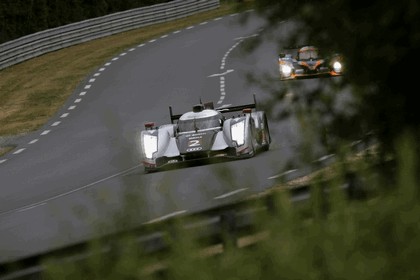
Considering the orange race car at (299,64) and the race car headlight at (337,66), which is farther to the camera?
the orange race car at (299,64)

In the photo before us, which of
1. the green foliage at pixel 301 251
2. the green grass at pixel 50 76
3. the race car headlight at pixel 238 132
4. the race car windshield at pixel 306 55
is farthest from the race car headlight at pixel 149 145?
the green foliage at pixel 301 251

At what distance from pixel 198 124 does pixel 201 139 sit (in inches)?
20.7

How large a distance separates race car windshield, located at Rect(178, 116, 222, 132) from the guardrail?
27.1m

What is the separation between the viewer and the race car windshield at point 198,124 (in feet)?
83.0

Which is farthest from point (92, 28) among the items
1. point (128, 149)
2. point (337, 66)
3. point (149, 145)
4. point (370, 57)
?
point (128, 149)

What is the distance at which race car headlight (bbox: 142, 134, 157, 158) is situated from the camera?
25.3m

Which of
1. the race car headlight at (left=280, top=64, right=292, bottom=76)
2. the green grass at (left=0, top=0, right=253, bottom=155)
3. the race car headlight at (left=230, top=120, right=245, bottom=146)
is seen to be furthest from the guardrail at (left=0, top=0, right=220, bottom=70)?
the race car headlight at (left=230, top=120, right=245, bottom=146)

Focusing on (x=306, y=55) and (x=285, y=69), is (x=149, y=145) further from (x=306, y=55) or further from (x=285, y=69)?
(x=306, y=55)

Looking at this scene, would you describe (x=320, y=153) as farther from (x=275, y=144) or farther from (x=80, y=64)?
(x=80, y=64)

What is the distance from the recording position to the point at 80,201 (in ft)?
82.9

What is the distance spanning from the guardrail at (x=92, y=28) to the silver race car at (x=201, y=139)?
26.9 meters

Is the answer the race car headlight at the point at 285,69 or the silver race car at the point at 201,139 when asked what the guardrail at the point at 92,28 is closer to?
the race car headlight at the point at 285,69

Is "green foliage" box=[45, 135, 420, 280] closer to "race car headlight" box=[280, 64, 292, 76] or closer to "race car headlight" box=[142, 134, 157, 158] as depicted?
"race car headlight" box=[142, 134, 157, 158]

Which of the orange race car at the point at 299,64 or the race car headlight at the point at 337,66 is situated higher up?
the race car headlight at the point at 337,66
